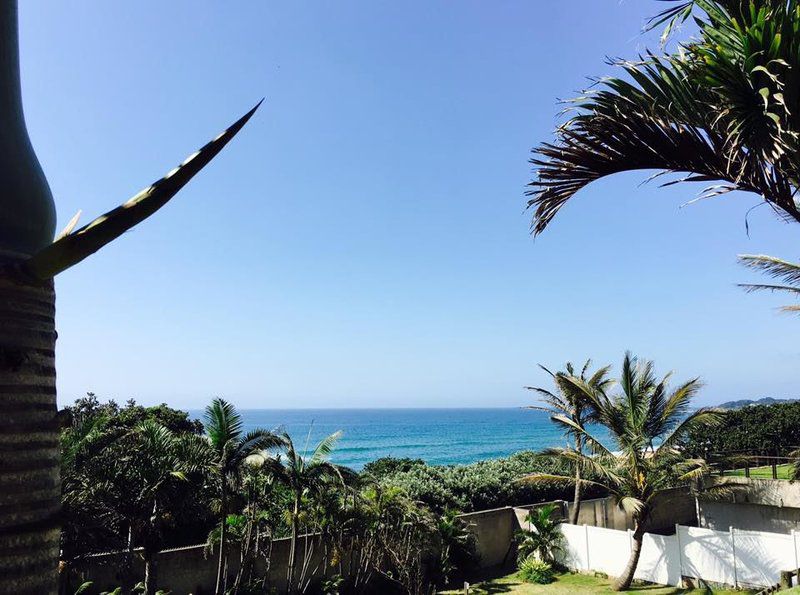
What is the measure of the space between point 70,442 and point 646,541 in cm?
1437

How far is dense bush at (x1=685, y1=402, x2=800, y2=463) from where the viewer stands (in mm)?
25719

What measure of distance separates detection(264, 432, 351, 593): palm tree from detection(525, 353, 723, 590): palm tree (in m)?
6.03

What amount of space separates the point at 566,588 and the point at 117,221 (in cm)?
1773

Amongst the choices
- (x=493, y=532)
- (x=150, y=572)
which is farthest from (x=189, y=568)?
(x=493, y=532)

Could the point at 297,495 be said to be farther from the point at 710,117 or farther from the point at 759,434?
the point at 759,434

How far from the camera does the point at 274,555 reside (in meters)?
15.5

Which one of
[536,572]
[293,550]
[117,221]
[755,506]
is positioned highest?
[117,221]

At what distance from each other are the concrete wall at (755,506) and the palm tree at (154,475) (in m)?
13.3

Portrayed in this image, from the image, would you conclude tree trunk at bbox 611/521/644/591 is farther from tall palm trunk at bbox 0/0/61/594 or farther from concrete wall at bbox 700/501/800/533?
tall palm trunk at bbox 0/0/61/594

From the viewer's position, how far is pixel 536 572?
17.2 meters

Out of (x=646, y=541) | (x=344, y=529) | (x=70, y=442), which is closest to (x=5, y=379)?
(x=70, y=442)

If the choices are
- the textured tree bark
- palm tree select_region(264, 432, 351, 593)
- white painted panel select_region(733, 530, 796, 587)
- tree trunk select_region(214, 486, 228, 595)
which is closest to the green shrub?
white painted panel select_region(733, 530, 796, 587)

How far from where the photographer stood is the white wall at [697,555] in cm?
1469

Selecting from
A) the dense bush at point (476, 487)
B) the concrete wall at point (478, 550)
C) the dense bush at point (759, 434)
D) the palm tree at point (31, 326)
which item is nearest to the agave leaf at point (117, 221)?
the palm tree at point (31, 326)
